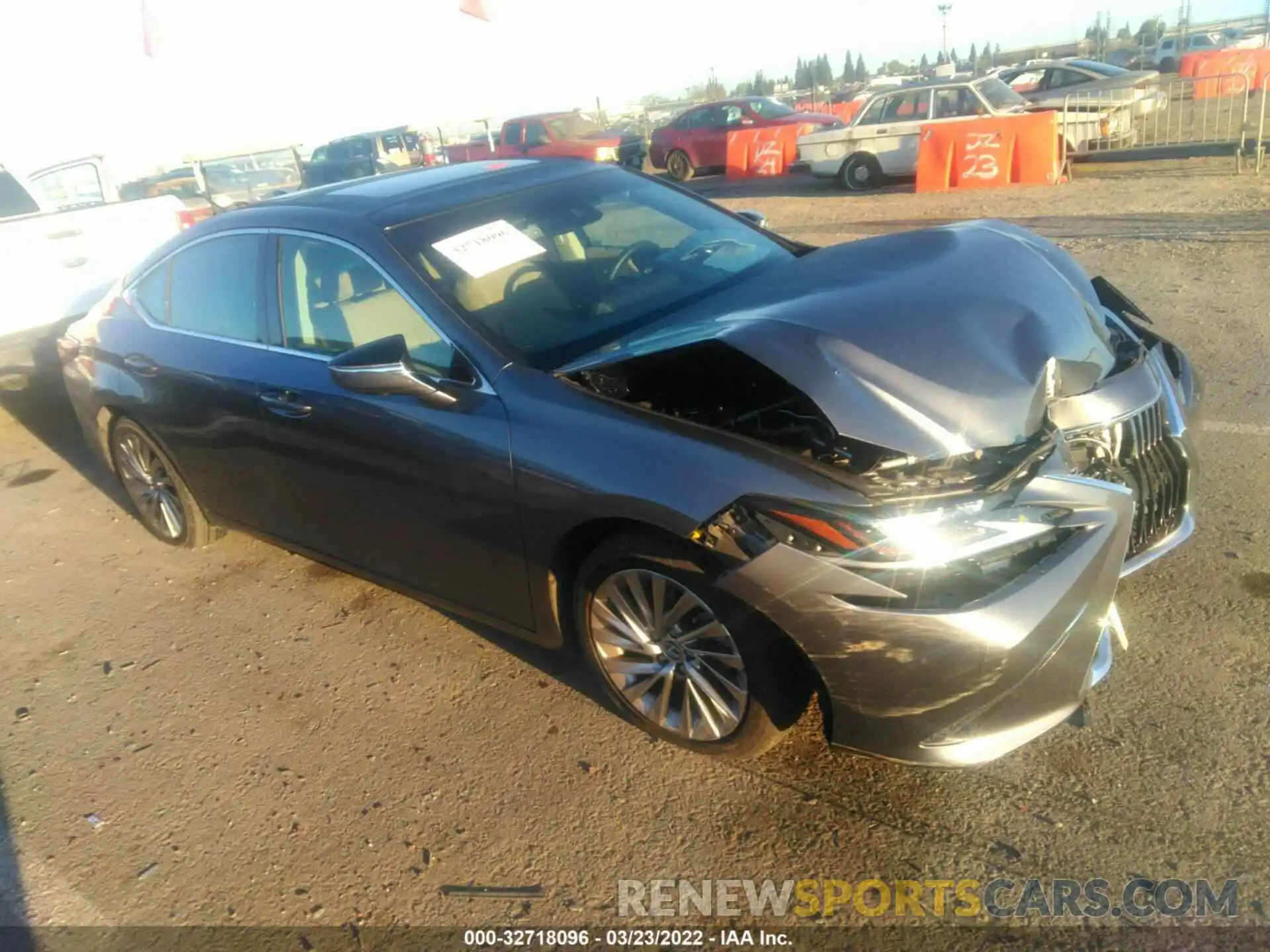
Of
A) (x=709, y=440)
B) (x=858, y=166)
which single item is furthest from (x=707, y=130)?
(x=709, y=440)

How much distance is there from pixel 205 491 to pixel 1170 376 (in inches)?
162

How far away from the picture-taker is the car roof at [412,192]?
12.4ft

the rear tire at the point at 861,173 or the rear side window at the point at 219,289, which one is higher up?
the rear side window at the point at 219,289

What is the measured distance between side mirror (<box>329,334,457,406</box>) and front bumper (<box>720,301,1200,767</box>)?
121cm

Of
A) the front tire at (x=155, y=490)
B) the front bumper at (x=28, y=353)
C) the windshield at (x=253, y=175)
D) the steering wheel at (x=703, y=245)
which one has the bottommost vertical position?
the front tire at (x=155, y=490)

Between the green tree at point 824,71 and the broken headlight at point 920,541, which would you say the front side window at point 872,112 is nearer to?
the broken headlight at point 920,541

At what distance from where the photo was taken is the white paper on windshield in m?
3.51

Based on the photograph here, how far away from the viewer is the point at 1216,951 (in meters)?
2.25

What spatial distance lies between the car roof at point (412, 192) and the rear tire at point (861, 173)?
12.0 m

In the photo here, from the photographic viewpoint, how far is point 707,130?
19812 mm

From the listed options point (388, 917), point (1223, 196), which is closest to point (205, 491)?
point (388, 917)

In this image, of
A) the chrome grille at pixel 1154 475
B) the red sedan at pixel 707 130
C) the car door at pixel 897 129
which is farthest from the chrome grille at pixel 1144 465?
the red sedan at pixel 707 130

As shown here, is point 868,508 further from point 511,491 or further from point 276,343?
point 276,343

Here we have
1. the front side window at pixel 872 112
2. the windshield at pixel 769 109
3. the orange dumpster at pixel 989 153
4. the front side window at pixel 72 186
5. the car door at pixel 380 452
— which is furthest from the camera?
the windshield at pixel 769 109
